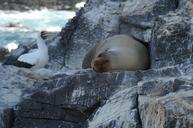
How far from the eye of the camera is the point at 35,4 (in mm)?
23188

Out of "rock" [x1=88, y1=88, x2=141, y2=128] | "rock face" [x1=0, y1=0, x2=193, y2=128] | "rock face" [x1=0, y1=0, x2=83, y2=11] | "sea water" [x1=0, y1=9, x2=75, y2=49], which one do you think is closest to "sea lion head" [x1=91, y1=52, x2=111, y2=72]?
"rock face" [x1=0, y1=0, x2=193, y2=128]

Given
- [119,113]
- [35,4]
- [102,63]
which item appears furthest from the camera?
[35,4]

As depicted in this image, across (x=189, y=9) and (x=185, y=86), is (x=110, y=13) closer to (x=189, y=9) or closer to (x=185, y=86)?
(x=189, y=9)

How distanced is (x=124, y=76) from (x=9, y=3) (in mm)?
17718

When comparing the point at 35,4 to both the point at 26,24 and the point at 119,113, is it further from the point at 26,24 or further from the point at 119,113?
the point at 119,113

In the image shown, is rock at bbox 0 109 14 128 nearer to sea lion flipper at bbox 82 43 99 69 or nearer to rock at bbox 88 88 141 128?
rock at bbox 88 88 141 128

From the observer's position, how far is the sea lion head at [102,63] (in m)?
6.26

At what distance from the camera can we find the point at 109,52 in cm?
666

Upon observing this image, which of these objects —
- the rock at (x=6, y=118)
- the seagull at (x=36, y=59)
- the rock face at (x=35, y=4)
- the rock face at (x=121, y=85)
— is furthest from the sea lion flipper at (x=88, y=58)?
the rock face at (x=35, y=4)

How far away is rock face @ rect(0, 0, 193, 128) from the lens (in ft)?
15.1

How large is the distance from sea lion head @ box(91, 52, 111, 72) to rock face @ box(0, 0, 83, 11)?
1601 cm

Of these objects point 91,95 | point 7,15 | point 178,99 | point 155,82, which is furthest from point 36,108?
point 7,15

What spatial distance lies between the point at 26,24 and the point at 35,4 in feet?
13.2

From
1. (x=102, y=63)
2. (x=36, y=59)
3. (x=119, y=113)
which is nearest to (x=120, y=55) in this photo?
(x=102, y=63)
